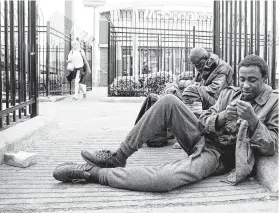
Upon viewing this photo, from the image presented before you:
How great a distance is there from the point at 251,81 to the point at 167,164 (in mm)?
1004

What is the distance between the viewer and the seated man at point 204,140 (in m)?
3.15

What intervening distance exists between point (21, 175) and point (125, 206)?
1.33 m

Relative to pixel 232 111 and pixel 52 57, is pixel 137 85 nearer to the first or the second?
pixel 52 57

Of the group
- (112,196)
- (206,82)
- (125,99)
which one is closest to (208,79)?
(206,82)

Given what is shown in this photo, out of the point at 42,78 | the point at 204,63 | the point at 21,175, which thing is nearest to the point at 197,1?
the point at 42,78

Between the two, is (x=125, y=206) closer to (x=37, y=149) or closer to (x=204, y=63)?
(x=37, y=149)

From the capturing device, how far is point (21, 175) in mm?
3746

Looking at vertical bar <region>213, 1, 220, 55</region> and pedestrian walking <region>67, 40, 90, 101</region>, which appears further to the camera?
pedestrian walking <region>67, 40, 90, 101</region>

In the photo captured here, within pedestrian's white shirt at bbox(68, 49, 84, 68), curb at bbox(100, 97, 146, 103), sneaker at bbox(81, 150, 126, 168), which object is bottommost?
sneaker at bbox(81, 150, 126, 168)

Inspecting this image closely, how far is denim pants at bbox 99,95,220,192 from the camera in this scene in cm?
314

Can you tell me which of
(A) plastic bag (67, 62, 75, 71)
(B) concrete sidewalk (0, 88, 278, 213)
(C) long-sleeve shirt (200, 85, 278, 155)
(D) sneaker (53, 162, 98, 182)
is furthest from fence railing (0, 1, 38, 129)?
(A) plastic bag (67, 62, 75, 71)

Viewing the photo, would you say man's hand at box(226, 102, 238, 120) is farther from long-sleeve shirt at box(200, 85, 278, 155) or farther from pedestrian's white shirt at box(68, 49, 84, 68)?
pedestrian's white shirt at box(68, 49, 84, 68)

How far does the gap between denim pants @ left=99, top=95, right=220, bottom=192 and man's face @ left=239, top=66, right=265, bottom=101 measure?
526mm

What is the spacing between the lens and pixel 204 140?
3.55 metres
